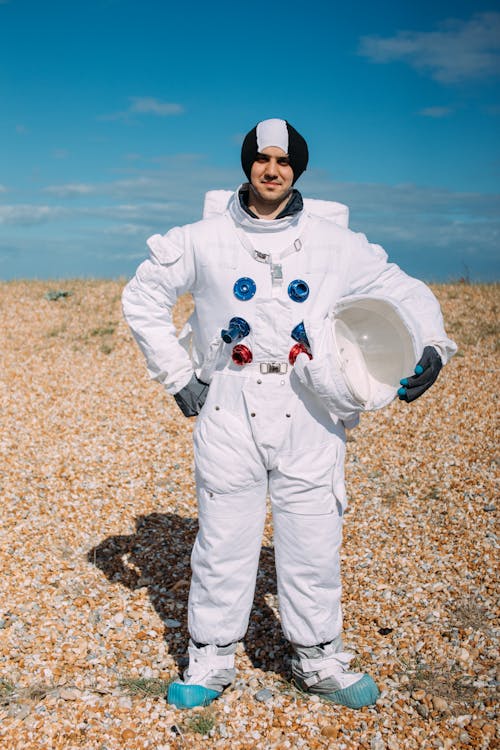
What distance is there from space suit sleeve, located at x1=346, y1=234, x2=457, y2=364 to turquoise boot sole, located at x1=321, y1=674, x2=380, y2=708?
1.58m

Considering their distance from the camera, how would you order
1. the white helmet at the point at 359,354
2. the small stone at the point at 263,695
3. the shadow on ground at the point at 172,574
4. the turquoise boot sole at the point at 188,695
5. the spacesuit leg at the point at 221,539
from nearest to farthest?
the white helmet at the point at 359,354
the spacesuit leg at the point at 221,539
the turquoise boot sole at the point at 188,695
the small stone at the point at 263,695
the shadow on ground at the point at 172,574

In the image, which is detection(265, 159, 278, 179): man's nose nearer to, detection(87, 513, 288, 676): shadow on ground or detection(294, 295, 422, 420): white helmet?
detection(294, 295, 422, 420): white helmet

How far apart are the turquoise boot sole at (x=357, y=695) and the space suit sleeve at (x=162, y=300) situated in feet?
5.36

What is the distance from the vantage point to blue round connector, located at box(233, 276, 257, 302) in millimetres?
3227

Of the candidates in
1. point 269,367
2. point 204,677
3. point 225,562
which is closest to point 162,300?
point 269,367

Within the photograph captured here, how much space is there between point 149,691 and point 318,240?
2318 mm

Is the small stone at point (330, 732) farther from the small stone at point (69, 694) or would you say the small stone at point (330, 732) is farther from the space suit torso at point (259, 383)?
the small stone at point (69, 694)

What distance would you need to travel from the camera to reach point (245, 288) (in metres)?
3.23

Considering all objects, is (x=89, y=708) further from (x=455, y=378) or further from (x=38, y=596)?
(x=455, y=378)

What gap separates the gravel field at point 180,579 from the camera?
11.3 ft

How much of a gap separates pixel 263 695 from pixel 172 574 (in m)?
1.48

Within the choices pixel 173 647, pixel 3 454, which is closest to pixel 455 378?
pixel 3 454

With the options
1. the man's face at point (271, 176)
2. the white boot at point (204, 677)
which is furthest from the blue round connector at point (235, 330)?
the white boot at point (204, 677)

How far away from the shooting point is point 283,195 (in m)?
3.30
